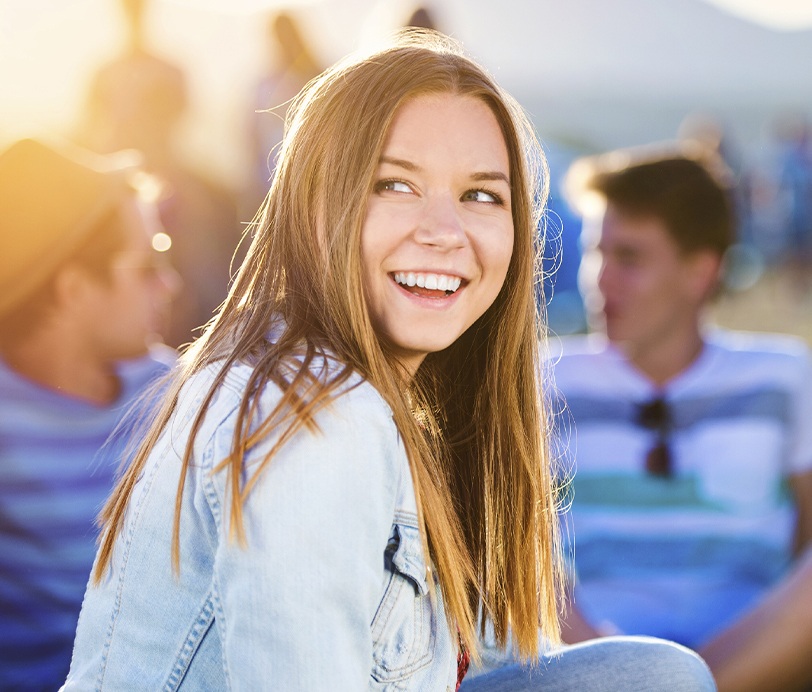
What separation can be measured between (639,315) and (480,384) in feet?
3.41

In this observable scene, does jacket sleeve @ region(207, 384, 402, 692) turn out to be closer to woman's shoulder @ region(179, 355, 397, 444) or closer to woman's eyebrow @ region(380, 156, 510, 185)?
woman's shoulder @ region(179, 355, 397, 444)

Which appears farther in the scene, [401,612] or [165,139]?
[165,139]

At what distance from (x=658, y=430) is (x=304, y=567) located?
1.63 meters

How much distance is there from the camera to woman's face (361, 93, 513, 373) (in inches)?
53.4

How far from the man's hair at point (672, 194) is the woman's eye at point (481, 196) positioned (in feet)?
4.12

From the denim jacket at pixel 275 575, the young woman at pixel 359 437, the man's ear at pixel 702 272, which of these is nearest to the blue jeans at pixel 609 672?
the young woman at pixel 359 437

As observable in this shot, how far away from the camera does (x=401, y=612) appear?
47.8 inches

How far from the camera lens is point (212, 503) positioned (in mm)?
1094

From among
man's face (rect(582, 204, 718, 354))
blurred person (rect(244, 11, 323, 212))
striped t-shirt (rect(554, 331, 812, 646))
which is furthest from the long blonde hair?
blurred person (rect(244, 11, 323, 212))

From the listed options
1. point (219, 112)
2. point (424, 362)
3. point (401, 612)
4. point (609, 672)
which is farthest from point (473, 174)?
point (219, 112)

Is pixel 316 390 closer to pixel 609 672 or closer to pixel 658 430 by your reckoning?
pixel 609 672

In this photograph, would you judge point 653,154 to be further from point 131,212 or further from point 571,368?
point 131,212

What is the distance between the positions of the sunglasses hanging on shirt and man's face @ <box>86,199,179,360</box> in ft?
4.07

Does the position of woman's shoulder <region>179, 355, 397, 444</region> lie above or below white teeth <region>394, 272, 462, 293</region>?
below
